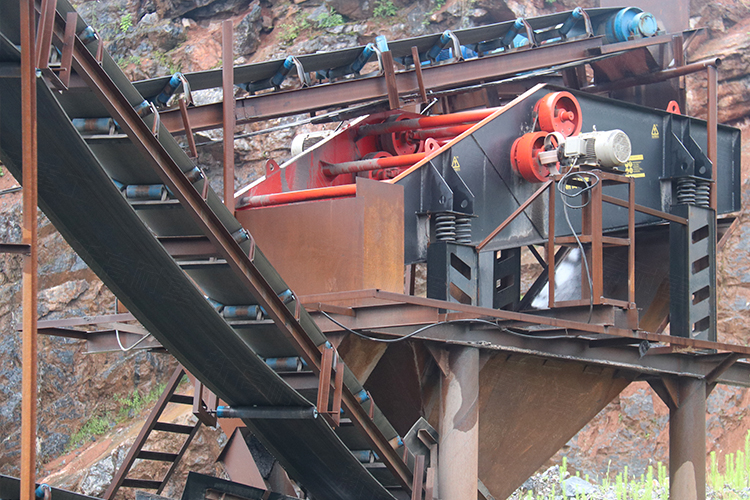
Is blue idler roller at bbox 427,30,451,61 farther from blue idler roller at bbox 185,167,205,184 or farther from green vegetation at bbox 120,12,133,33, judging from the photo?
green vegetation at bbox 120,12,133,33

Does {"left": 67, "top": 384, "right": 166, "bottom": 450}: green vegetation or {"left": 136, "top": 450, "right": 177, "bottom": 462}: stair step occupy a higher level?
{"left": 136, "top": 450, "right": 177, "bottom": 462}: stair step

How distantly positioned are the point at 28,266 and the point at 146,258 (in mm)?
1215

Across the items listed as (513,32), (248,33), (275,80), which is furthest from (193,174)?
(248,33)

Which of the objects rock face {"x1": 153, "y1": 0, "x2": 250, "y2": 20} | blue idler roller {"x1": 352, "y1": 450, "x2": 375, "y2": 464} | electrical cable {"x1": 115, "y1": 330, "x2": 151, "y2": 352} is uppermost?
rock face {"x1": 153, "y1": 0, "x2": 250, "y2": 20}

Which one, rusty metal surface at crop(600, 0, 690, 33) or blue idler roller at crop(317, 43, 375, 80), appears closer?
blue idler roller at crop(317, 43, 375, 80)

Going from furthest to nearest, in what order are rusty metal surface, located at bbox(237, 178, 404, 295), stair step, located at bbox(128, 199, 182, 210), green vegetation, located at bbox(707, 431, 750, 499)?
green vegetation, located at bbox(707, 431, 750, 499) < rusty metal surface, located at bbox(237, 178, 404, 295) < stair step, located at bbox(128, 199, 182, 210)

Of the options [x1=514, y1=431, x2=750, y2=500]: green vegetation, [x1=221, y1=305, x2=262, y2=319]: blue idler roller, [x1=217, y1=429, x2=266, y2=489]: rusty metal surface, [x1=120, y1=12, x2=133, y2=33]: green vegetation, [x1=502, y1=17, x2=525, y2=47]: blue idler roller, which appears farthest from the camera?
[x1=120, y1=12, x2=133, y2=33]: green vegetation

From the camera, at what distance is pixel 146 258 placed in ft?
17.2

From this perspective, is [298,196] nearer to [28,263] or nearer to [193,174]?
[193,174]

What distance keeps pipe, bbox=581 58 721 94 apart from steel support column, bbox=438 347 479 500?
4741 mm

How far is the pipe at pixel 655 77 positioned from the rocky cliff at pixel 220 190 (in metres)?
6.28

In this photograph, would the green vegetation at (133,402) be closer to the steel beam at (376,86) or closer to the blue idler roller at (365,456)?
the steel beam at (376,86)

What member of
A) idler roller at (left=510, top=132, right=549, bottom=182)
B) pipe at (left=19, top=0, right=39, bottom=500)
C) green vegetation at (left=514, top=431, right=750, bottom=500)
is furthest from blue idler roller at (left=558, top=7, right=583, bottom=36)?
pipe at (left=19, top=0, right=39, bottom=500)

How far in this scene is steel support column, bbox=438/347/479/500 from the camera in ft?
23.8
